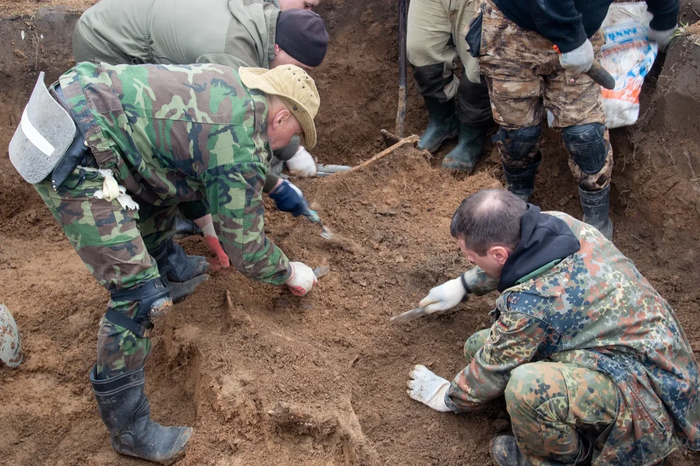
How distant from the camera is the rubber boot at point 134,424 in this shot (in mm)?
2383

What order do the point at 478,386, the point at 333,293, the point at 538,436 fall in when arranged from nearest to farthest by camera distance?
the point at 538,436 → the point at 478,386 → the point at 333,293

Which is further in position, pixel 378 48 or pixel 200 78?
pixel 378 48

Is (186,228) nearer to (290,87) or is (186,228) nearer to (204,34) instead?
(204,34)

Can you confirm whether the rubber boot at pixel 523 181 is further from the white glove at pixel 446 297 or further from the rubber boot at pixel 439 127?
the white glove at pixel 446 297

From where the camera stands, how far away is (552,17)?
286 centimetres

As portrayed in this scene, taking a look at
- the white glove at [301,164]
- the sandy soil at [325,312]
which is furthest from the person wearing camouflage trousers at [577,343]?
the white glove at [301,164]

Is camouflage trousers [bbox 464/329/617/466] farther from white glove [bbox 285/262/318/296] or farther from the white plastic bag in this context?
the white plastic bag

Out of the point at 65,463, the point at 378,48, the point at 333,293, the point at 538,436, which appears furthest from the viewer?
the point at 378,48

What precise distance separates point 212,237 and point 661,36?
2.81 m

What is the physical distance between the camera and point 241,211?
2311 mm

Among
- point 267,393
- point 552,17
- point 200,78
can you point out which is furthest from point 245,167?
point 552,17

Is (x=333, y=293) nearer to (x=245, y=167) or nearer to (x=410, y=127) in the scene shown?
(x=245, y=167)

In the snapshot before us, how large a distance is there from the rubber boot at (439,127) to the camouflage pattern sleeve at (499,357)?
264 cm

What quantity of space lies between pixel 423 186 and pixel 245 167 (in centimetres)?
210
